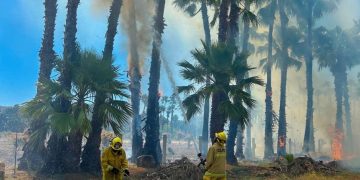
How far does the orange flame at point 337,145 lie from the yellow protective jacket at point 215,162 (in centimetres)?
3138

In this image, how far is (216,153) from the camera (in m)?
9.38

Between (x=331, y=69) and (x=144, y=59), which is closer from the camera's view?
(x=144, y=59)

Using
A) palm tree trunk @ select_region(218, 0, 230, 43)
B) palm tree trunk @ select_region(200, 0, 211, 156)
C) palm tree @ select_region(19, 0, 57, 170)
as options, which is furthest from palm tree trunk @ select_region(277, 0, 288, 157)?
palm tree @ select_region(19, 0, 57, 170)

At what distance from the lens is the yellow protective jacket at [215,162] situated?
9.34m

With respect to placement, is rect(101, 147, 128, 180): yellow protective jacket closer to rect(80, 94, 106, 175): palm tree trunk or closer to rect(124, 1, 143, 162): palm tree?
rect(80, 94, 106, 175): palm tree trunk

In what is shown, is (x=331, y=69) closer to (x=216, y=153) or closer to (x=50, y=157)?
(x=50, y=157)

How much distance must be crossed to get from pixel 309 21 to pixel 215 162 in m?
36.9

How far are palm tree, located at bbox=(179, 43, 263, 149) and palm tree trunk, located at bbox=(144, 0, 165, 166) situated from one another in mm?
3615

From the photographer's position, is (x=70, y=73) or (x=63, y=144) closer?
(x=63, y=144)

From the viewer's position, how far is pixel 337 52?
49.3 m

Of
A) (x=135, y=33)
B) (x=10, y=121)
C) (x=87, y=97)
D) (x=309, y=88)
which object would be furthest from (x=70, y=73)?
(x=10, y=121)

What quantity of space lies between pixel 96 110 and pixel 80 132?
39.8 inches

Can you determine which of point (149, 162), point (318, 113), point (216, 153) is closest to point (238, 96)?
point (149, 162)

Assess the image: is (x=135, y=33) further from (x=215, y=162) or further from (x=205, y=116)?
(x=215, y=162)
